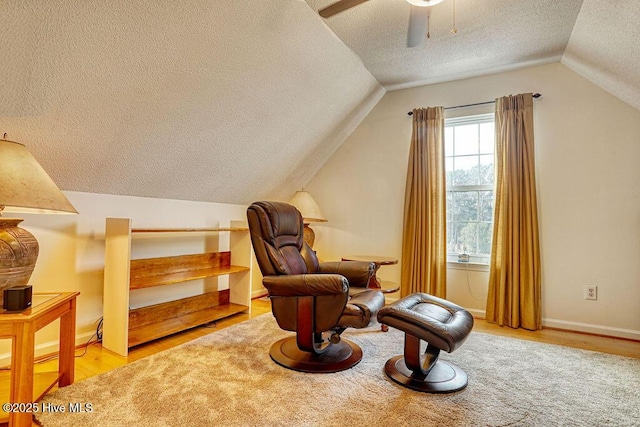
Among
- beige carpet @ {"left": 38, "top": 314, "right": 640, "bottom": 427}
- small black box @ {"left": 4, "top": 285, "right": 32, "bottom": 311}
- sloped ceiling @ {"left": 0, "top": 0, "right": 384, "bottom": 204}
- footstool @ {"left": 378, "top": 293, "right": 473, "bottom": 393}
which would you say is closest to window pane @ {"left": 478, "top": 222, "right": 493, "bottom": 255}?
beige carpet @ {"left": 38, "top": 314, "right": 640, "bottom": 427}

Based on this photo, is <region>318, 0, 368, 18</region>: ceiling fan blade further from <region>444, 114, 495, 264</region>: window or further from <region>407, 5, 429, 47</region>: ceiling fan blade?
<region>444, 114, 495, 264</region>: window

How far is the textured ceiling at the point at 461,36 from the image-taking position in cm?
237

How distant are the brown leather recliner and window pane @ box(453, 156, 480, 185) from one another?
1.70m

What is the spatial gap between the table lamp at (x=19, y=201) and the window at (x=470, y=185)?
3.35m

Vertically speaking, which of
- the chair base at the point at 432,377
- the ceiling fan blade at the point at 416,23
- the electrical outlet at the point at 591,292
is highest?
the ceiling fan blade at the point at 416,23

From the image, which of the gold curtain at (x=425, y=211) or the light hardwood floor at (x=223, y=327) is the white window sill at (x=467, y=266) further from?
the light hardwood floor at (x=223, y=327)

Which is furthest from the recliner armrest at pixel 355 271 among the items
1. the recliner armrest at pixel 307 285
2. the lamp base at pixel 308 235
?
the lamp base at pixel 308 235

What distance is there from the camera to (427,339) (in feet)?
5.97

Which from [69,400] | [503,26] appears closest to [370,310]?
[69,400]

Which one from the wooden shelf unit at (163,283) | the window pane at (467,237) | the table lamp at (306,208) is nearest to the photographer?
the wooden shelf unit at (163,283)

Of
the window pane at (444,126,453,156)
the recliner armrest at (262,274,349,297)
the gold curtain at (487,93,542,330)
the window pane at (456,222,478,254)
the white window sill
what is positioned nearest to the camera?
the recliner armrest at (262,274,349,297)

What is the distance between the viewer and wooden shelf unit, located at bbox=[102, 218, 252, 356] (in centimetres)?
236

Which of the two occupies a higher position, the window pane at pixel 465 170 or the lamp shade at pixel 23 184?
the window pane at pixel 465 170

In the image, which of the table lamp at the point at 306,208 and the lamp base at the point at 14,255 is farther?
the table lamp at the point at 306,208
